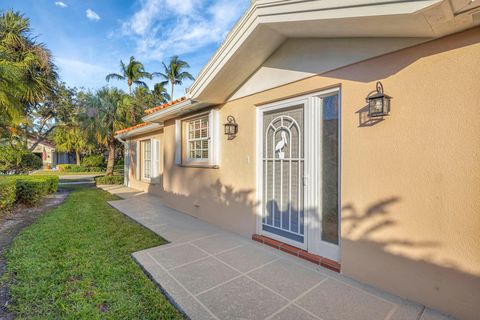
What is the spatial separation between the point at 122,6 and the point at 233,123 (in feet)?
30.0

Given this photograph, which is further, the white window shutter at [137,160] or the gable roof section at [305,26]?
the white window shutter at [137,160]

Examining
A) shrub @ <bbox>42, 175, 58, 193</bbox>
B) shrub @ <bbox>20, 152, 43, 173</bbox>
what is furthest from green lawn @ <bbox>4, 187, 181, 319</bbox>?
shrub @ <bbox>20, 152, 43, 173</bbox>

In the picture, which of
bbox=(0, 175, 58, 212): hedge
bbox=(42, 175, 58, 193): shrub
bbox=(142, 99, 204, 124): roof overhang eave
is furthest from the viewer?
bbox=(42, 175, 58, 193): shrub

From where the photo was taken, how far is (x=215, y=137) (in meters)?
6.19

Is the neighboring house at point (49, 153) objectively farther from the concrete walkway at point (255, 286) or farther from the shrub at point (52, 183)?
the concrete walkway at point (255, 286)

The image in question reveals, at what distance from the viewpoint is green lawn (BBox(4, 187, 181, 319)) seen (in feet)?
9.15

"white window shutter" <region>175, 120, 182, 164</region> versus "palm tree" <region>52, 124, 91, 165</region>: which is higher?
"palm tree" <region>52, 124, 91, 165</region>

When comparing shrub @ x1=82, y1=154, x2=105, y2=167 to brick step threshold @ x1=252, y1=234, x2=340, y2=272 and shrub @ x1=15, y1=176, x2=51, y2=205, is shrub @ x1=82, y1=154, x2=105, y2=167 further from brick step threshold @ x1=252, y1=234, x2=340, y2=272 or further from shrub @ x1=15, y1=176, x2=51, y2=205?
brick step threshold @ x1=252, y1=234, x2=340, y2=272

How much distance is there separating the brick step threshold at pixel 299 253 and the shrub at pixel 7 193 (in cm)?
770

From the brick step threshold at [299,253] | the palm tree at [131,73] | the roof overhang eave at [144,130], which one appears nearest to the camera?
the brick step threshold at [299,253]

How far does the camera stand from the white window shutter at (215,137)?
6160mm

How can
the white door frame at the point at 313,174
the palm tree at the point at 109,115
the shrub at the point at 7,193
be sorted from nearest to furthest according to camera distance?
the white door frame at the point at 313,174, the shrub at the point at 7,193, the palm tree at the point at 109,115

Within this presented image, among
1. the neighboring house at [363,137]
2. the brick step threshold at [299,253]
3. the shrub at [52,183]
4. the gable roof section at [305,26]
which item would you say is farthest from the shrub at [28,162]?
the brick step threshold at [299,253]

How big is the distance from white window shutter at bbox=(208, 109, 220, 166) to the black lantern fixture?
387 cm
